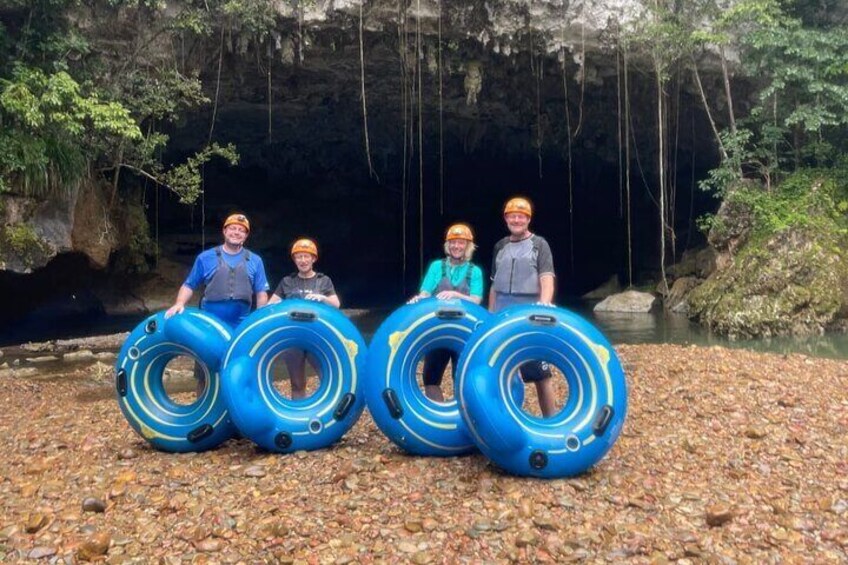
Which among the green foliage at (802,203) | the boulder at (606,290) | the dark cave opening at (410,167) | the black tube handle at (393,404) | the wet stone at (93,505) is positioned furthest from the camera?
the boulder at (606,290)

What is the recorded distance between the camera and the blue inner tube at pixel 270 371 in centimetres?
438

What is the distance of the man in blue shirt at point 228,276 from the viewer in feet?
16.9

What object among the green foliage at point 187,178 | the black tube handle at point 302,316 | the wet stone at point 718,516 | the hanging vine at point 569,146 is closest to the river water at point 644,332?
the green foliage at point 187,178

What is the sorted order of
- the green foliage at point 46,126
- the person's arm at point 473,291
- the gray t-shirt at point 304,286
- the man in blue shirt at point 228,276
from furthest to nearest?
the green foliage at point 46,126
the gray t-shirt at point 304,286
the man in blue shirt at point 228,276
the person's arm at point 473,291

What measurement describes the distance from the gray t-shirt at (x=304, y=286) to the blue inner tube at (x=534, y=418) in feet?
5.68

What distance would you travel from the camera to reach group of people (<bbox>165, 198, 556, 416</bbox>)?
4539 mm

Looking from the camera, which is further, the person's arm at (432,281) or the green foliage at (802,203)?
Result: the green foliage at (802,203)

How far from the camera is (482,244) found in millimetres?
30125

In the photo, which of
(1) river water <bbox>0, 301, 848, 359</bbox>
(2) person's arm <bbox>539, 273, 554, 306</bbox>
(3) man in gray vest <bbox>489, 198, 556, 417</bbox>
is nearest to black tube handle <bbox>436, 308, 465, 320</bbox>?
(3) man in gray vest <bbox>489, 198, 556, 417</bbox>

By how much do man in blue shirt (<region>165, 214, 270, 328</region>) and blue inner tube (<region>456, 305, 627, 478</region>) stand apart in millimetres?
2157

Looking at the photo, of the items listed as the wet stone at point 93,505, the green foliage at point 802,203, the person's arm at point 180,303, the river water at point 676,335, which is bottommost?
the river water at point 676,335

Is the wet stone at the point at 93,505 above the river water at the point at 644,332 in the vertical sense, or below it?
above

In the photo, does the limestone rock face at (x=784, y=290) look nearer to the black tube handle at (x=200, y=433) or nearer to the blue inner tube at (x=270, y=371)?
the blue inner tube at (x=270, y=371)

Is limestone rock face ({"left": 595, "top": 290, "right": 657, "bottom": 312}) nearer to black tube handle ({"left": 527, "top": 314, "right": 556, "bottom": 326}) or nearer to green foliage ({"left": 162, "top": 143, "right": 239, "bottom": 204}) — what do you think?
green foliage ({"left": 162, "top": 143, "right": 239, "bottom": 204})
